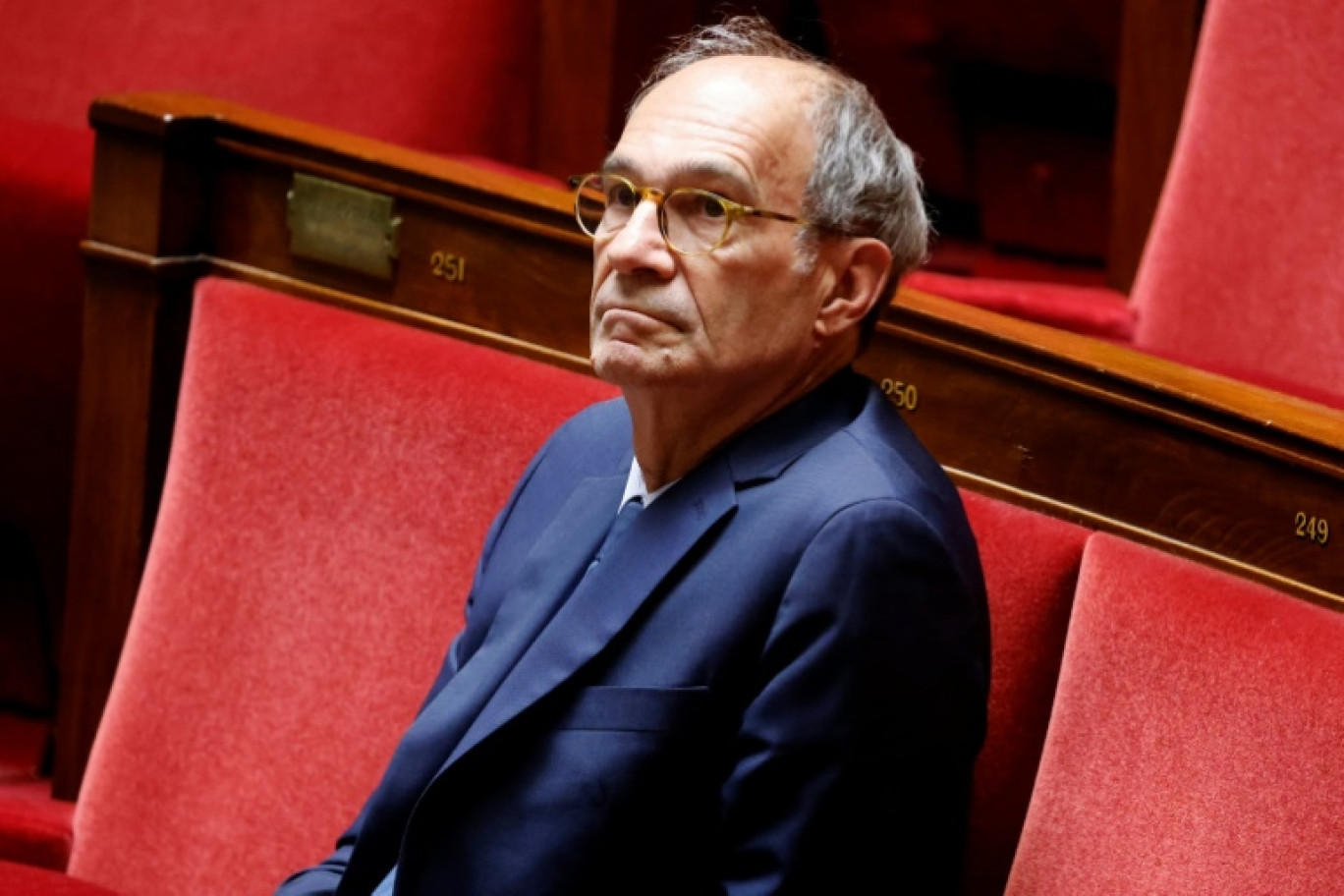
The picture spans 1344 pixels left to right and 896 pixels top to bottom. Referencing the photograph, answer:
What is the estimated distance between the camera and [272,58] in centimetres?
117

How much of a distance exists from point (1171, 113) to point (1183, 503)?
0.56 metres

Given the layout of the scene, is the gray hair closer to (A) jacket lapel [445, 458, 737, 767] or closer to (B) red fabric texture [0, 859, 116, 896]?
(A) jacket lapel [445, 458, 737, 767]

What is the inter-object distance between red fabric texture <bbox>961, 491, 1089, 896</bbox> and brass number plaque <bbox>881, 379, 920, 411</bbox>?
0.26ft

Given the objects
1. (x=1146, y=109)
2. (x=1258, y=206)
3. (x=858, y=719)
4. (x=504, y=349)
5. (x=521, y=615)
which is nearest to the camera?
(x=858, y=719)

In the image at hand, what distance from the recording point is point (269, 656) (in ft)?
2.80

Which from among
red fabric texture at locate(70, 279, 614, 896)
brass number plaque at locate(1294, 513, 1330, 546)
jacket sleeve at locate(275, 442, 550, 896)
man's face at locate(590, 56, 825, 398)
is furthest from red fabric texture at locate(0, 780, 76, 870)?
brass number plaque at locate(1294, 513, 1330, 546)

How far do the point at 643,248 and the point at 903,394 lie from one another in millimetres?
160

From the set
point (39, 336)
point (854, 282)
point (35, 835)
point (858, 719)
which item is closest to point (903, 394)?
point (854, 282)

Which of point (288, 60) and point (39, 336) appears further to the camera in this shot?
point (288, 60)

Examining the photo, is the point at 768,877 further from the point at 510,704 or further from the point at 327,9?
the point at 327,9

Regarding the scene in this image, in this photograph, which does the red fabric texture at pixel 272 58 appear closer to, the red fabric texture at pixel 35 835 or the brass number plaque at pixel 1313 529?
the red fabric texture at pixel 35 835

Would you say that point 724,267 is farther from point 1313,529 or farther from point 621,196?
point 1313,529

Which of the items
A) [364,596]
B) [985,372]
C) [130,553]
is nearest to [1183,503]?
[985,372]

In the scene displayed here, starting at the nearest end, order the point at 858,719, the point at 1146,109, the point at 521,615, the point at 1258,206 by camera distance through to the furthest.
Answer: the point at 858,719 < the point at 521,615 < the point at 1258,206 < the point at 1146,109
